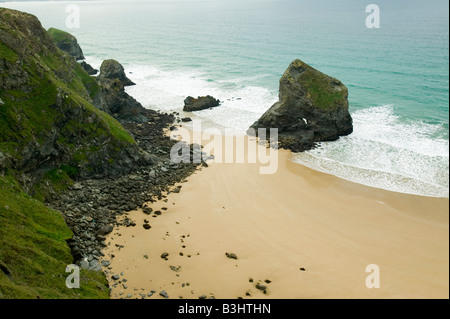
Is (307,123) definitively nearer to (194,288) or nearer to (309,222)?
(309,222)

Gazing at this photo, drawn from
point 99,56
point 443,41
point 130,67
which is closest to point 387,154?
point 130,67

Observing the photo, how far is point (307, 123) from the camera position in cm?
3975

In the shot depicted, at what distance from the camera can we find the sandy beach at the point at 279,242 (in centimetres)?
1812

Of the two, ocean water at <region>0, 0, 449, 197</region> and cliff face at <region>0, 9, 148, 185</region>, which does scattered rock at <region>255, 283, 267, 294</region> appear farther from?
ocean water at <region>0, 0, 449, 197</region>

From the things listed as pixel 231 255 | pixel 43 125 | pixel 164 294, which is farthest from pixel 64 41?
pixel 164 294

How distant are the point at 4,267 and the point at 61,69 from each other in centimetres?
2395

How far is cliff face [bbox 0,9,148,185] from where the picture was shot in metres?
22.7

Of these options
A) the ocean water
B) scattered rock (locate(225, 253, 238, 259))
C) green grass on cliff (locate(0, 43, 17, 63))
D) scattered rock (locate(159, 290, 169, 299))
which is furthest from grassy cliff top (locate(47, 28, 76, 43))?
scattered rock (locate(159, 290, 169, 299))

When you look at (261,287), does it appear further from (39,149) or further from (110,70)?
(110,70)

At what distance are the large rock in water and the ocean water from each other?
1.85 metres

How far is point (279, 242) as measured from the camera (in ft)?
72.7

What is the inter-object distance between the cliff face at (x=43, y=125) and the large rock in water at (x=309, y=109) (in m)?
17.7

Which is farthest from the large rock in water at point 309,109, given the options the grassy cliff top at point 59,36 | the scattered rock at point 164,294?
the grassy cliff top at point 59,36

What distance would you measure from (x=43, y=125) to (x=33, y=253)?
12104 millimetres
